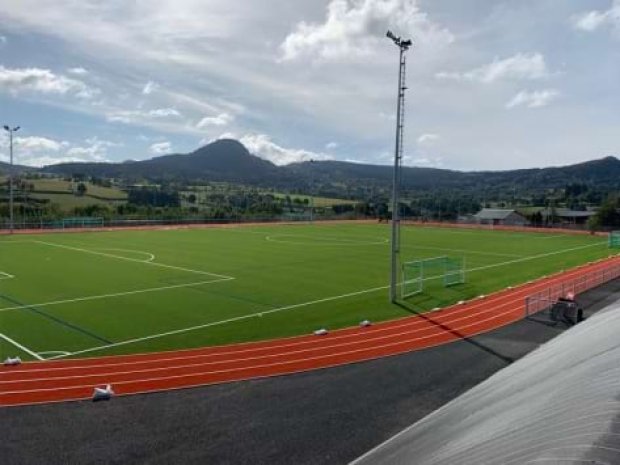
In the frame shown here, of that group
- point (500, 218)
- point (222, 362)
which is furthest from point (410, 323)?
point (500, 218)

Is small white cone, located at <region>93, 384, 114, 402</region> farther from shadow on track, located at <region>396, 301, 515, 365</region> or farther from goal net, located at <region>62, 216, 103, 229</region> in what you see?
goal net, located at <region>62, 216, 103, 229</region>

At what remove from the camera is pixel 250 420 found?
42.5ft

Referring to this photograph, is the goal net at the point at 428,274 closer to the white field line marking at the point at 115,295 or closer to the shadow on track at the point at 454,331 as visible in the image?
the shadow on track at the point at 454,331

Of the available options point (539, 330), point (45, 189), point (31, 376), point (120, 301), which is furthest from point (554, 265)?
point (45, 189)

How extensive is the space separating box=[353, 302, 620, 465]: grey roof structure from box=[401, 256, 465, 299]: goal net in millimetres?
19593

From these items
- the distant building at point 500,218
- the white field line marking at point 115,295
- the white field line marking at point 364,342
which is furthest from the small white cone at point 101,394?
the distant building at point 500,218

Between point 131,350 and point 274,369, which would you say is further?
point 131,350

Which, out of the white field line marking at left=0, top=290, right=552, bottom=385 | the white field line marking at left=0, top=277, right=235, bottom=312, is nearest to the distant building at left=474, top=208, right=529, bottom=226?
the white field line marking at left=0, top=277, right=235, bottom=312

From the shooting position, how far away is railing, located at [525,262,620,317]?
25.2 m

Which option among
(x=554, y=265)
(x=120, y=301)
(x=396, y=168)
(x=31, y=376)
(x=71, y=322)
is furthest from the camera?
(x=554, y=265)

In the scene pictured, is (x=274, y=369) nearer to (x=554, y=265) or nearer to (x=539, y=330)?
(x=539, y=330)

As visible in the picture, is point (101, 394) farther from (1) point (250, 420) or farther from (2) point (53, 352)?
(2) point (53, 352)

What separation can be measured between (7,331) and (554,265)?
36189 millimetres

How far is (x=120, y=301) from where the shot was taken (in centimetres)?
2638
